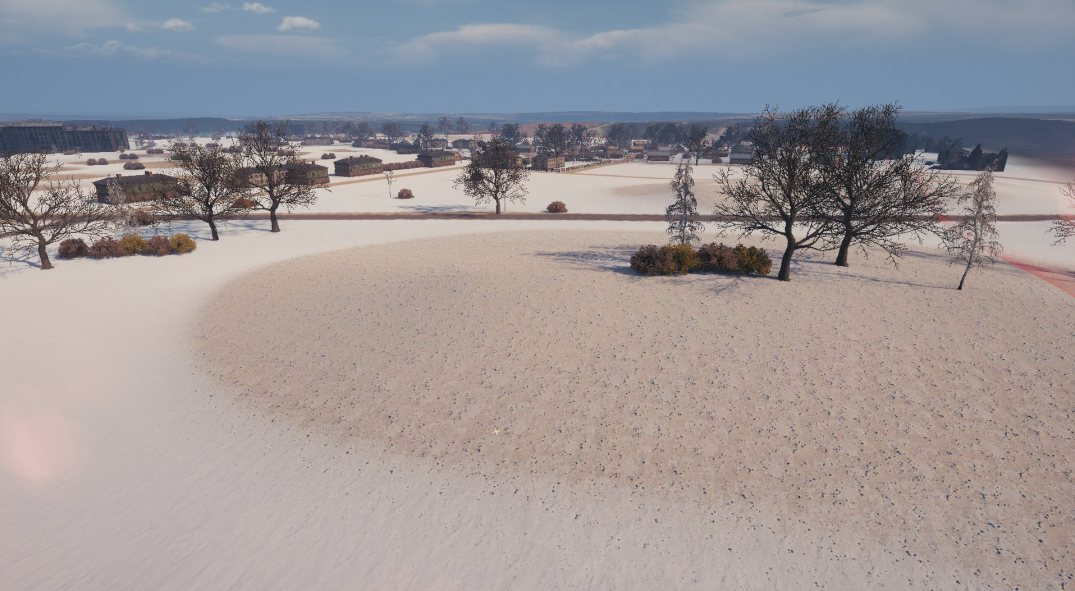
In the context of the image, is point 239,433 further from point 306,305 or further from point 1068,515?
point 1068,515

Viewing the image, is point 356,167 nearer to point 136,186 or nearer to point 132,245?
point 136,186

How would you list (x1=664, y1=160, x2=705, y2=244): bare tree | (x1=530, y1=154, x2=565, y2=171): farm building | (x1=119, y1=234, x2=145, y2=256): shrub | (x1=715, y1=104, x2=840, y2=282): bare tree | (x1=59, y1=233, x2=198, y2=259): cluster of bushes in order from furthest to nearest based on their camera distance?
(x1=530, y1=154, x2=565, y2=171): farm building < (x1=119, y1=234, x2=145, y2=256): shrub < (x1=59, y1=233, x2=198, y2=259): cluster of bushes < (x1=664, y1=160, x2=705, y2=244): bare tree < (x1=715, y1=104, x2=840, y2=282): bare tree

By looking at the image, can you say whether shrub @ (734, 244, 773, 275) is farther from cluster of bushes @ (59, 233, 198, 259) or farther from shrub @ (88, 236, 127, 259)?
shrub @ (88, 236, 127, 259)

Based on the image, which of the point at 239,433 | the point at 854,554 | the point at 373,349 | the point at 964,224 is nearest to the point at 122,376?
the point at 239,433

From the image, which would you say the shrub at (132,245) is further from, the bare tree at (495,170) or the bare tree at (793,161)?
the bare tree at (793,161)

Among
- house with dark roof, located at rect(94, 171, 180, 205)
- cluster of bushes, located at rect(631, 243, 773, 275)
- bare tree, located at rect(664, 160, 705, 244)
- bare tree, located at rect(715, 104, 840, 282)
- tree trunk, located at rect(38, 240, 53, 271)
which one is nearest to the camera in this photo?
bare tree, located at rect(715, 104, 840, 282)

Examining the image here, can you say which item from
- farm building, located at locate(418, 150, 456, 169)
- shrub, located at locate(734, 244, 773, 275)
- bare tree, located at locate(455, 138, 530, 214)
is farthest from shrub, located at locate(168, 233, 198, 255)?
farm building, located at locate(418, 150, 456, 169)

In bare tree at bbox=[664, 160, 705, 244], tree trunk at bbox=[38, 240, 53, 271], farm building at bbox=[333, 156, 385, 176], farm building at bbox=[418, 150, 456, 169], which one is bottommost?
tree trunk at bbox=[38, 240, 53, 271]

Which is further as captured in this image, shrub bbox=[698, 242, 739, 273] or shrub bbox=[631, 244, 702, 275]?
shrub bbox=[698, 242, 739, 273]
